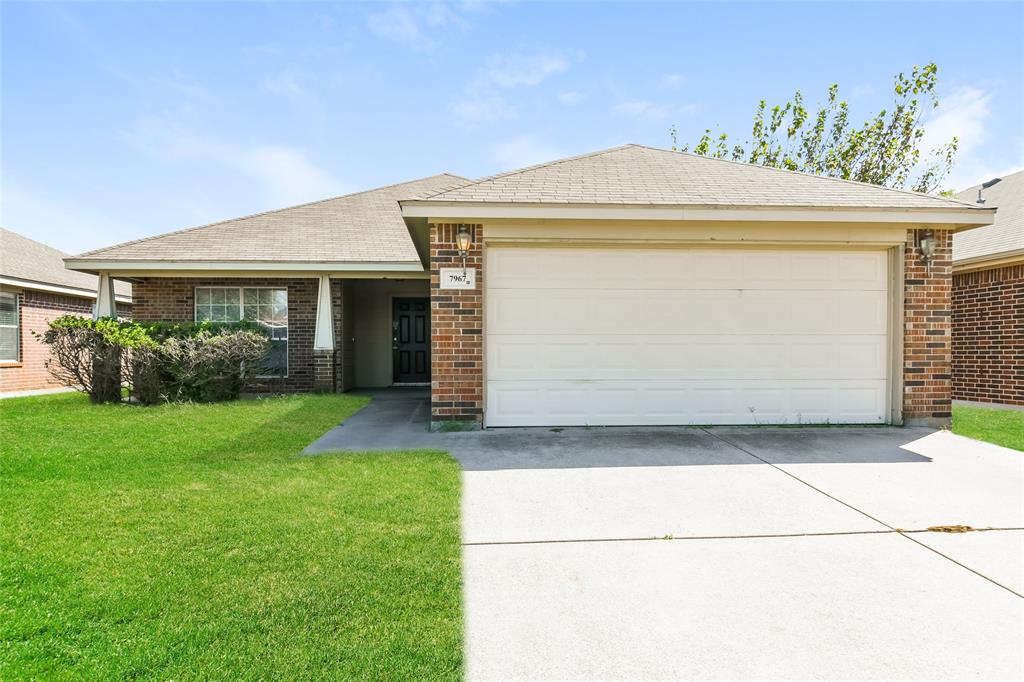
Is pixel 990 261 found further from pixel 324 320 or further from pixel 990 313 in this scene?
pixel 324 320

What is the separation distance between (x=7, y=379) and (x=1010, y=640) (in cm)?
1694

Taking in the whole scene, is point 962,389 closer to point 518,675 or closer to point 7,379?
point 518,675

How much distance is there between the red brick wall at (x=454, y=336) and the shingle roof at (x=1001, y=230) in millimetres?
8874

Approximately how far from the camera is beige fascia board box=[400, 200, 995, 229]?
6148 mm

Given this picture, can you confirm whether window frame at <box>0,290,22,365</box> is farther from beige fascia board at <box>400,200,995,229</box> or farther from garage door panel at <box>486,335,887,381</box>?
garage door panel at <box>486,335,887,381</box>

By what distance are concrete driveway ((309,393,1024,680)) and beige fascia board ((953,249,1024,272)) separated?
5256mm

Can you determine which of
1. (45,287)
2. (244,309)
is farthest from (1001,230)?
(45,287)

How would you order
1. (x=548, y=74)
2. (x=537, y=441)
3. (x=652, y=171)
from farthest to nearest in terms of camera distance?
(x=548, y=74) → (x=652, y=171) → (x=537, y=441)

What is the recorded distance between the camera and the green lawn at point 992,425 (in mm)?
6148

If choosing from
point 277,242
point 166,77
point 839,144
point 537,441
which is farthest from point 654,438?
point 839,144

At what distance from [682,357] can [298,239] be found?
8.88 meters

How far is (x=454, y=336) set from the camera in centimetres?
643

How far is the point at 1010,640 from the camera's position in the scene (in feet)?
7.00

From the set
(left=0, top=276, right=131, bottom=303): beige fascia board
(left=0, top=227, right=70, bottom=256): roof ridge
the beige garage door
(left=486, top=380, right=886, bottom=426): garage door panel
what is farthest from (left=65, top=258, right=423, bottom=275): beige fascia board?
(left=0, top=227, right=70, bottom=256): roof ridge
